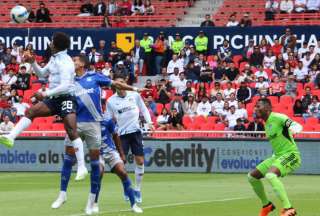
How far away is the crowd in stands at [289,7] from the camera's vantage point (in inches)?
1442

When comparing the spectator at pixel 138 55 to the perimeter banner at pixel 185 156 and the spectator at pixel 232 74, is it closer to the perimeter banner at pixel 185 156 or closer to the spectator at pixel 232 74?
the spectator at pixel 232 74

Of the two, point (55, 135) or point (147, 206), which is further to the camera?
point (55, 135)

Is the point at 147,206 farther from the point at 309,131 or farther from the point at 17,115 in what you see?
the point at 17,115

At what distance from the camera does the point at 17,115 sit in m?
33.3

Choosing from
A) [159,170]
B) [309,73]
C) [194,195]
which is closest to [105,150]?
[194,195]

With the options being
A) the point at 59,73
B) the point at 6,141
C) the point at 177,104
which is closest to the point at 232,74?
the point at 177,104

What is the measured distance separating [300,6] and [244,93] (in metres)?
6.20

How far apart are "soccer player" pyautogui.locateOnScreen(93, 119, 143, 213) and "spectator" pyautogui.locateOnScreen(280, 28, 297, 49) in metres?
17.4

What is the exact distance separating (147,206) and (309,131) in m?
11.7

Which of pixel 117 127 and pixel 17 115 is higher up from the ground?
pixel 117 127

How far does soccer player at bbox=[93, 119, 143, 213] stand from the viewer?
16.8m

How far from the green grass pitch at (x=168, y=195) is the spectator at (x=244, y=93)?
5076mm

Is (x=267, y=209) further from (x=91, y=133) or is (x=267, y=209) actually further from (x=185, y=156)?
(x=185, y=156)

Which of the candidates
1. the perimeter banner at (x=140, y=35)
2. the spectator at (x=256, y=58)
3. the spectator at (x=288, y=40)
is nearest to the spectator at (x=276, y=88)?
the spectator at (x=256, y=58)
